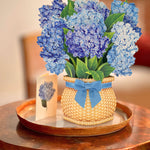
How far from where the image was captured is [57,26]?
3.68 ft

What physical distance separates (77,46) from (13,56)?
289 centimetres

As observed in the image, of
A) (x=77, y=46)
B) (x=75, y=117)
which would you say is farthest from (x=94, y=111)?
(x=77, y=46)

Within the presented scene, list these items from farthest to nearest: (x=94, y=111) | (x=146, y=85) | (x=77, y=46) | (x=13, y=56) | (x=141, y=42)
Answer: (x=13, y=56)
(x=141, y=42)
(x=146, y=85)
(x=94, y=111)
(x=77, y=46)

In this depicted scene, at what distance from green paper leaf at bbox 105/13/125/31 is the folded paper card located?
379 millimetres

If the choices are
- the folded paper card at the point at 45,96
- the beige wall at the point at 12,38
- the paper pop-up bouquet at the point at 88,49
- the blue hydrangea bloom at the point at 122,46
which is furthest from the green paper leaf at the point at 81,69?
the beige wall at the point at 12,38

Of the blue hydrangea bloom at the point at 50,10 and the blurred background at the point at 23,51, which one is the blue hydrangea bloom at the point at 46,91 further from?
the blurred background at the point at 23,51

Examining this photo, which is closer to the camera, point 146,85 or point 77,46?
point 77,46

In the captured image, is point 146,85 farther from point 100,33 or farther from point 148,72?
point 100,33

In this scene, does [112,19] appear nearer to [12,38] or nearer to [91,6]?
[91,6]

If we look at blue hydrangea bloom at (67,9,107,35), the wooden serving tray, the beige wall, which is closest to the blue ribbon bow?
the wooden serving tray

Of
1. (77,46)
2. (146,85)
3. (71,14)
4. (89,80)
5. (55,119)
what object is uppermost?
(71,14)

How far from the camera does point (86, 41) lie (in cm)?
107

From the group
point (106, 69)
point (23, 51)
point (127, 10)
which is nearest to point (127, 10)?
point (127, 10)

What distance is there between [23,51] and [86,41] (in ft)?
6.56
